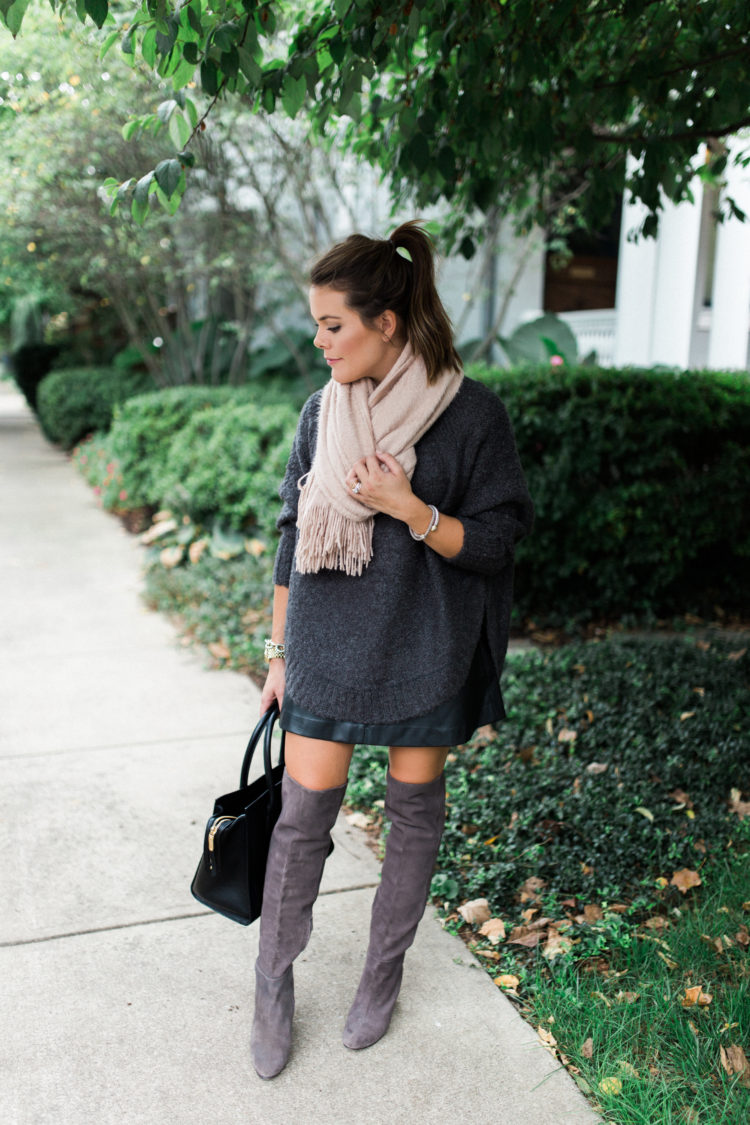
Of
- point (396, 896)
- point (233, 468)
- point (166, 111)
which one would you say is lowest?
point (396, 896)

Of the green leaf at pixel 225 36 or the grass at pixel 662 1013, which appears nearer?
the grass at pixel 662 1013

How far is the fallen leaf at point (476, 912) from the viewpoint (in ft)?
9.48

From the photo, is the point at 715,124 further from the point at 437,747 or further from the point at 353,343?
the point at 437,747

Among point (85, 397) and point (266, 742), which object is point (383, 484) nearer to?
point (266, 742)

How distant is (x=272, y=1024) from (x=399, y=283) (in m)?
1.66

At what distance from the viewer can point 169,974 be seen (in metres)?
2.60

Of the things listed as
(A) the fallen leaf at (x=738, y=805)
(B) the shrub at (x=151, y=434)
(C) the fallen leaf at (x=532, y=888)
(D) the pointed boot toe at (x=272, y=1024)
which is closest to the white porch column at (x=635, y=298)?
(B) the shrub at (x=151, y=434)

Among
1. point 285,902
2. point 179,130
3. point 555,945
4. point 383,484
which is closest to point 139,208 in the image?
point 179,130

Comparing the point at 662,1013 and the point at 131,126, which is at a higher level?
the point at 131,126

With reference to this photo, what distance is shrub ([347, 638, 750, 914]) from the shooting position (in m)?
3.15

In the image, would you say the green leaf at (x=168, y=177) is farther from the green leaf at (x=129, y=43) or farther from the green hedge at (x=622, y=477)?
the green hedge at (x=622, y=477)

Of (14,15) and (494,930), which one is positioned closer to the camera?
(14,15)

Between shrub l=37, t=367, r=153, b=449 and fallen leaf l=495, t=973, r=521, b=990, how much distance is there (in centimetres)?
1107

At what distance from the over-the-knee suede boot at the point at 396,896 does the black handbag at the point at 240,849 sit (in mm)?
277
